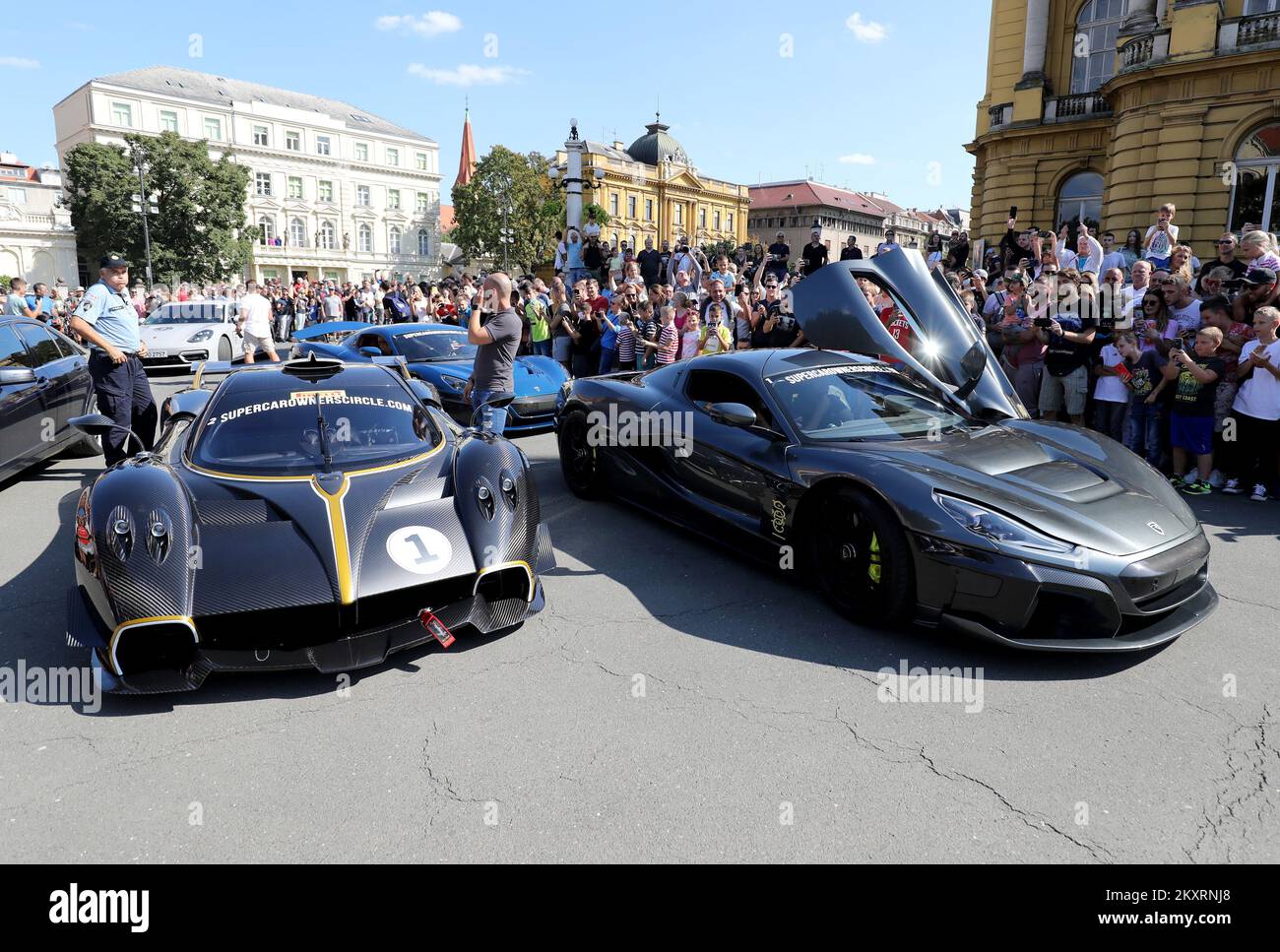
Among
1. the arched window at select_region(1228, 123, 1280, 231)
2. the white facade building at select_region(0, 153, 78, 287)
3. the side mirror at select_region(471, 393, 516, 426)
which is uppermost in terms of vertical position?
the white facade building at select_region(0, 153, 78, 287)

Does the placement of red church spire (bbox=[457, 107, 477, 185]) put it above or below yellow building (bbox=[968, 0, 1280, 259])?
above

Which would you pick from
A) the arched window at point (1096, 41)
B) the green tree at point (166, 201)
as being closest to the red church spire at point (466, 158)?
the green tree at point (166, 201)

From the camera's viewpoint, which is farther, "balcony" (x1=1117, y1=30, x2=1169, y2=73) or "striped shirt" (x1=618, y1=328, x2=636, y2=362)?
"balcony" (x1=1117, y1=30, x2=1169, y2=73)

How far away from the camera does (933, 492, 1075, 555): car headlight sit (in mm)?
3627

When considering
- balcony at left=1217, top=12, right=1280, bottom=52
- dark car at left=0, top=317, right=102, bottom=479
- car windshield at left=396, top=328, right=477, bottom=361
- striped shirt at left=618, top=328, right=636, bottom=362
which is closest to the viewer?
dark car at left=0, top=317, right=102, bottom=479

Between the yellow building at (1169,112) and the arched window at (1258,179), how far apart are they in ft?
0.07

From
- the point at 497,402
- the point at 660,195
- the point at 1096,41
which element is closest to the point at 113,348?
the point at 497,402

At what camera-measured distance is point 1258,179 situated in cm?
1911

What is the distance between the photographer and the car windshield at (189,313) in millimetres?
16969

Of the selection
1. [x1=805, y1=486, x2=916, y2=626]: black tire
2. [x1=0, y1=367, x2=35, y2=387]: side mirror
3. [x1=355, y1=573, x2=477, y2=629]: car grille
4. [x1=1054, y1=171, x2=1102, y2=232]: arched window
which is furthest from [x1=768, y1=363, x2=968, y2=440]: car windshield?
[x1=1054, y1=171, x2=1102, y2=232]: arched window

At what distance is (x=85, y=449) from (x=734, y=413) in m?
7.12

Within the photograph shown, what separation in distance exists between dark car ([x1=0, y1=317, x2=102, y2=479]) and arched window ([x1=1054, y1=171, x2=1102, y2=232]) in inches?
1031

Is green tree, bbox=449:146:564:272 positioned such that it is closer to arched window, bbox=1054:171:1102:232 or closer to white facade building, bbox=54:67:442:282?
white facade building, bbox=54:67:442:282
